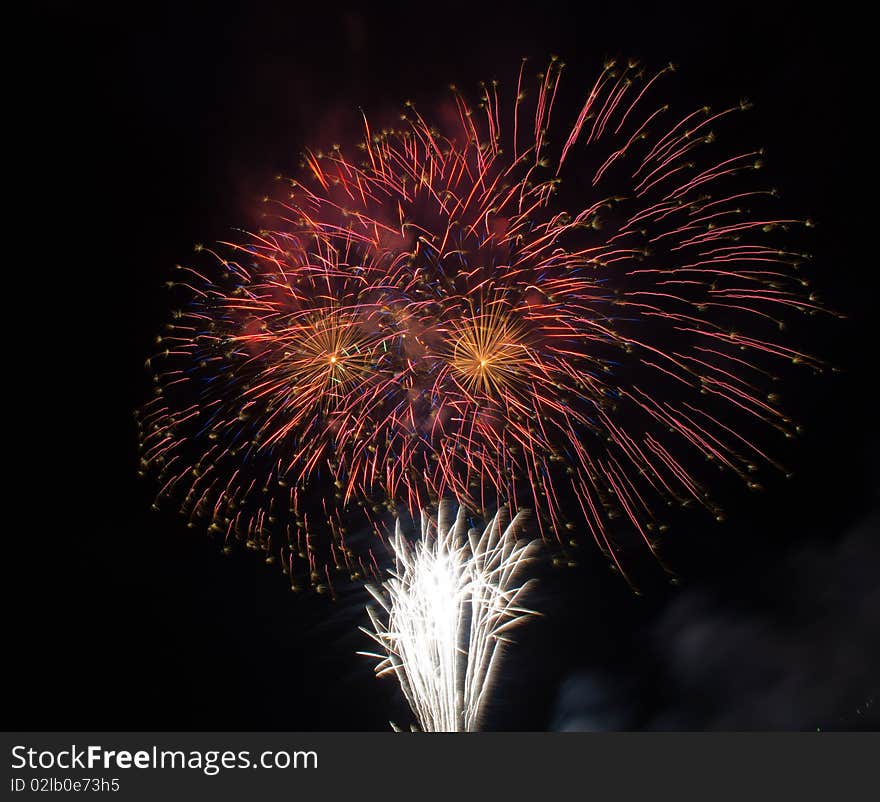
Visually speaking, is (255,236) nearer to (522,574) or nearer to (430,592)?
(430,592)

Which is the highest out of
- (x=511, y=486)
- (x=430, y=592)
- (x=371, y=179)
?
(x=371, y=179)

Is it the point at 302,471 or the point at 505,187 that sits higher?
the point at 505,187

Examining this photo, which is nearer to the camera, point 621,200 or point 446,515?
point 621,200

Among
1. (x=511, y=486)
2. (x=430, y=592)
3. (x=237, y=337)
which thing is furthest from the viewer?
(x=430, y=592)

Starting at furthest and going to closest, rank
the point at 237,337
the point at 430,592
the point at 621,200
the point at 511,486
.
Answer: the point at 430,592
the point at 511,486
the point at 237,337
the point at 621,200

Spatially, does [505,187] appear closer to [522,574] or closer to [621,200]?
[621,200]

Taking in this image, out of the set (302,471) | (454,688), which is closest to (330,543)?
(302,471)
